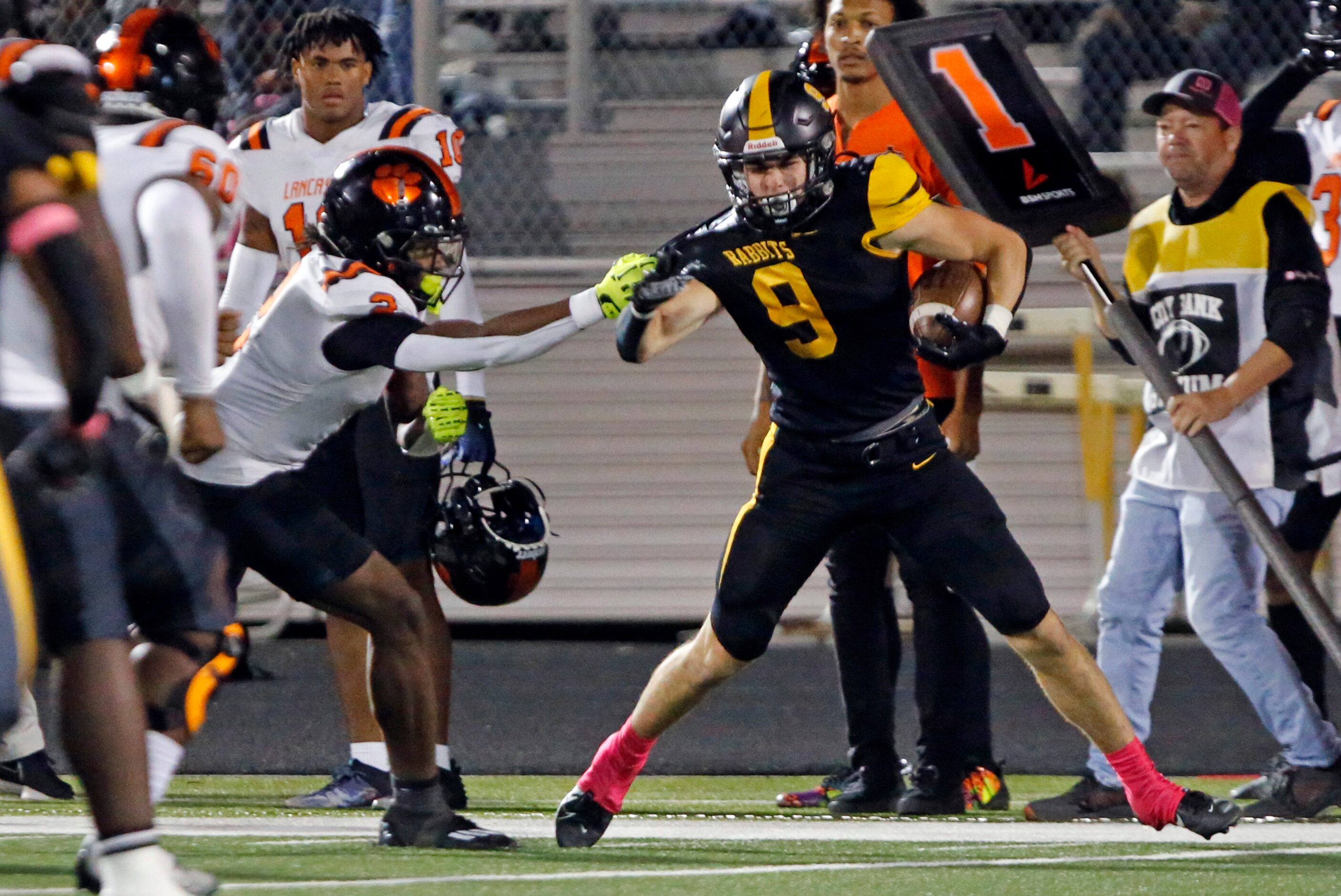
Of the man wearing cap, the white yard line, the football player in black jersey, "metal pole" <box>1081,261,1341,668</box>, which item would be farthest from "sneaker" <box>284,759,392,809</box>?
"metal pole" <box>1081,261,1341,668</box>

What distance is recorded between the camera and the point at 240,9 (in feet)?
31.6

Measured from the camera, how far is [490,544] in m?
5.77

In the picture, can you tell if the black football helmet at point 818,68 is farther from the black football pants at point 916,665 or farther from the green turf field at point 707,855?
the green turf field at point 707,855

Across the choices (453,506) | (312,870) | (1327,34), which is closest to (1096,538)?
(1327,34)

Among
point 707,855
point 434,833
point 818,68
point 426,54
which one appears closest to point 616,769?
point 707,855

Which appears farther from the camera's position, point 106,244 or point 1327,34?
point 1327,34

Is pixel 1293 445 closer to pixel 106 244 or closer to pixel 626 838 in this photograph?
pixel 626 838

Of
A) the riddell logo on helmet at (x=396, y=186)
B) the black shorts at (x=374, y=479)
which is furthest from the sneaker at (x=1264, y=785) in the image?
the riddell logo on helmet at (x=396, y=186)

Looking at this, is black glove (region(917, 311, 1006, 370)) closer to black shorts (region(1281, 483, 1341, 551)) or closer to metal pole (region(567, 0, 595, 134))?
black shorts (region(1281, 483, 1341, 551))

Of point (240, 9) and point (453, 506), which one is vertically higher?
point (240, 9)

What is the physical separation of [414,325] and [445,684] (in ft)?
5.16

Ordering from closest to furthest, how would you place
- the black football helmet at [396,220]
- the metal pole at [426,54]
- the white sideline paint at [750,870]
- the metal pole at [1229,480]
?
the white sideline paint at [750,870], the black football helmet at [396,220], the metal pole at [1229,480], the metal pole at [426,54]

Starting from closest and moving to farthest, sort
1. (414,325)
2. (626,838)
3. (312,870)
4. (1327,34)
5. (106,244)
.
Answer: (106,244), (312,870), (414,325), (626,838), (1327,34)

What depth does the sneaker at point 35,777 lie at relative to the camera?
5637mm
